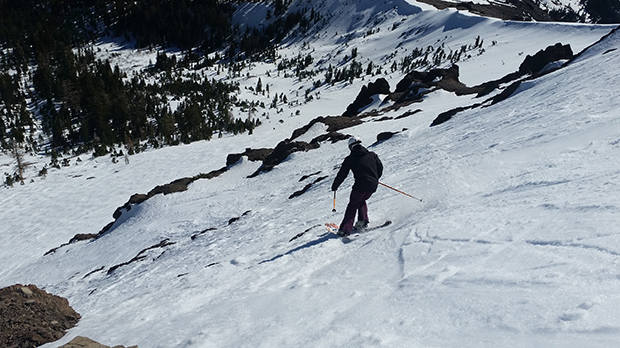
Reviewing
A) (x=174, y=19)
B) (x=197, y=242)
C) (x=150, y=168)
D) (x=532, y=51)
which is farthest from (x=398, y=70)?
(x=174, y=19)

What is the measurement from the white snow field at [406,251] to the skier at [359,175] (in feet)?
1.56

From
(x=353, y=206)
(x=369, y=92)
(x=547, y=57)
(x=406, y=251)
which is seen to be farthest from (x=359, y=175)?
(x=369, y=92)

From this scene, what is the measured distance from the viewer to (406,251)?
511 cm

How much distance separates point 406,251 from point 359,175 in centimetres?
179

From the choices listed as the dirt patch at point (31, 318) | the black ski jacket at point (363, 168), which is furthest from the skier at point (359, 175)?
the dirt patch at point (31, 318)

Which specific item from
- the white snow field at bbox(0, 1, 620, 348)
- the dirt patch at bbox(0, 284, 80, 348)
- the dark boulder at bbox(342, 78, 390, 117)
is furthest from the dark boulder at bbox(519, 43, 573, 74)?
the dirt patch at bbox(0, 284, 80, 348)

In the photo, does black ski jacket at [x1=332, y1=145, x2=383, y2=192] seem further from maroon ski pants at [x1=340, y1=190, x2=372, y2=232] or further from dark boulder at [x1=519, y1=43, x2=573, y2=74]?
dark boulder at [x1=519, y1=43, x2=573, y2=74]

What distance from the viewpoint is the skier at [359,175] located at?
6.48m

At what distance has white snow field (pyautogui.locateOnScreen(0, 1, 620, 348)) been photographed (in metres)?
3.38

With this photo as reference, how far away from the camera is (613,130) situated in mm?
6883

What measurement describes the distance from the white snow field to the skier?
48 centimetres

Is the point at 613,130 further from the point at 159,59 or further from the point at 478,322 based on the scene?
the point at 159,59

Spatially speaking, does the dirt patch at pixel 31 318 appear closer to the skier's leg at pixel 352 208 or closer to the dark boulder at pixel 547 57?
the skier's leg at pixel 352 208

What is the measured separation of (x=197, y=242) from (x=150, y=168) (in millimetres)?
19127
